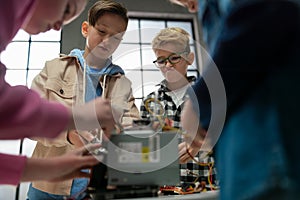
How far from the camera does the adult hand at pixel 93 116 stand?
1.96 ft

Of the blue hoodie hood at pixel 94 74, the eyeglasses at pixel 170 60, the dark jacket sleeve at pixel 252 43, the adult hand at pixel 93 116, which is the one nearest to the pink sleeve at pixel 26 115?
the adult hand at pixel 93 116

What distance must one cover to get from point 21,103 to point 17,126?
0.04 metres

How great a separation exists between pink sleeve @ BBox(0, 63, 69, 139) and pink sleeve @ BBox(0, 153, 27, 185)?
5 cm

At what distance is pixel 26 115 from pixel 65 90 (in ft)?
1.78

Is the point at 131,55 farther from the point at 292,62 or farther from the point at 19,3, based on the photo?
the point at 292,62

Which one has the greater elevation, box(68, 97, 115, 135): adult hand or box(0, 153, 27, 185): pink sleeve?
box(68, 97, 115, 135): adult hand

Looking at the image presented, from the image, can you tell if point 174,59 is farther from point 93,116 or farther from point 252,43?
point 252,43

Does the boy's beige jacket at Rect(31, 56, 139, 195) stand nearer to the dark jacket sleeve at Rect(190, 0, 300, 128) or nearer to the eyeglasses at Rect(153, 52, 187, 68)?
the eyeglasses at Rect(153, 52, 187, 68)

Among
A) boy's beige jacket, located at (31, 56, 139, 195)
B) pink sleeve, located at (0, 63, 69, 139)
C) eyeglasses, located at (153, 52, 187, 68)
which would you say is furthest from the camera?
eyeglasses, located at (153, 52, 187, 68)

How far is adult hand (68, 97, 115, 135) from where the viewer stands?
599 millimetres

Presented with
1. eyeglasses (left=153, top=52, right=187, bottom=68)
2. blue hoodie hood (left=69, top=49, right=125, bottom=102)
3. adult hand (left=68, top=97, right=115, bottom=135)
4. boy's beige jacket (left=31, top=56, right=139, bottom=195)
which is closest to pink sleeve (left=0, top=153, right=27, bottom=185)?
adult hand (left=68, top=97, right=115, bottom=135)

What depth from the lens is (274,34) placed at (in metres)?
0.42

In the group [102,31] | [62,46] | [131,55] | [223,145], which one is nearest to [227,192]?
[223,145]

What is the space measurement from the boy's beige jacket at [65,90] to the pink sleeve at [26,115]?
40cm
